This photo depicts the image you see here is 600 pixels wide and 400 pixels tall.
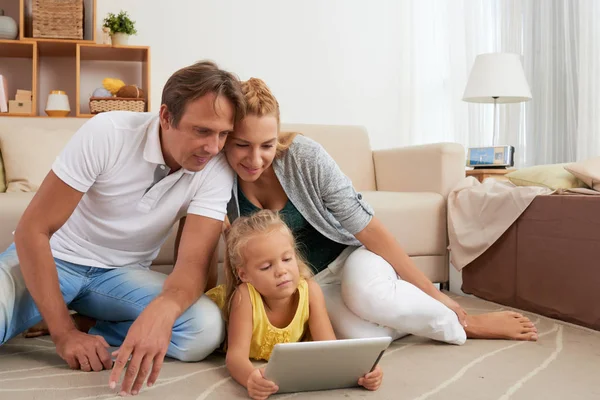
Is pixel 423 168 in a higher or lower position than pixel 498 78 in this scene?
lower

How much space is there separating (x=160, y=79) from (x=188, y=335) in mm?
2918

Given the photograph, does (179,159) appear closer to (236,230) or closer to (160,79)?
(236,230)

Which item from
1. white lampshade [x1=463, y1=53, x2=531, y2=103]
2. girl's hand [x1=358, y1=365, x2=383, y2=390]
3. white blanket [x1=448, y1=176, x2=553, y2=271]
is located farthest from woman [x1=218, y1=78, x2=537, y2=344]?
white lampshade [x1=463, y1=53, x2=531, y2=103]

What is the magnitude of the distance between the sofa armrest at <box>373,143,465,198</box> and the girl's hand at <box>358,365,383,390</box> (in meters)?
1.47

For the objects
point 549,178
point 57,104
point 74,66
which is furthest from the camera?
point 74,66

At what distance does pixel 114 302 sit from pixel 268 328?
40 centimetres

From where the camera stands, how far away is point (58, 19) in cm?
372

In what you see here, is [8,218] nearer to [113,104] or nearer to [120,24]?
[113,104]

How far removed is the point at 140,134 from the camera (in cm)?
154

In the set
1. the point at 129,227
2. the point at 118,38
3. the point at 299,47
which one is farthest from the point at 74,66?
the point at 129,227

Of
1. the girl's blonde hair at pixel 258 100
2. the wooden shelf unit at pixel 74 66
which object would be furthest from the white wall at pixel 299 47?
the girl's blonde hair at pixel 258 100

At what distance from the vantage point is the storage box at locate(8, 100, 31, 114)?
3.74 meters

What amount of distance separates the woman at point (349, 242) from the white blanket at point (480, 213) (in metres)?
0.57

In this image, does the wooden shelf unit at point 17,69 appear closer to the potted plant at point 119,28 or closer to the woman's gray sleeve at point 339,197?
the potted plant at point 119,28
